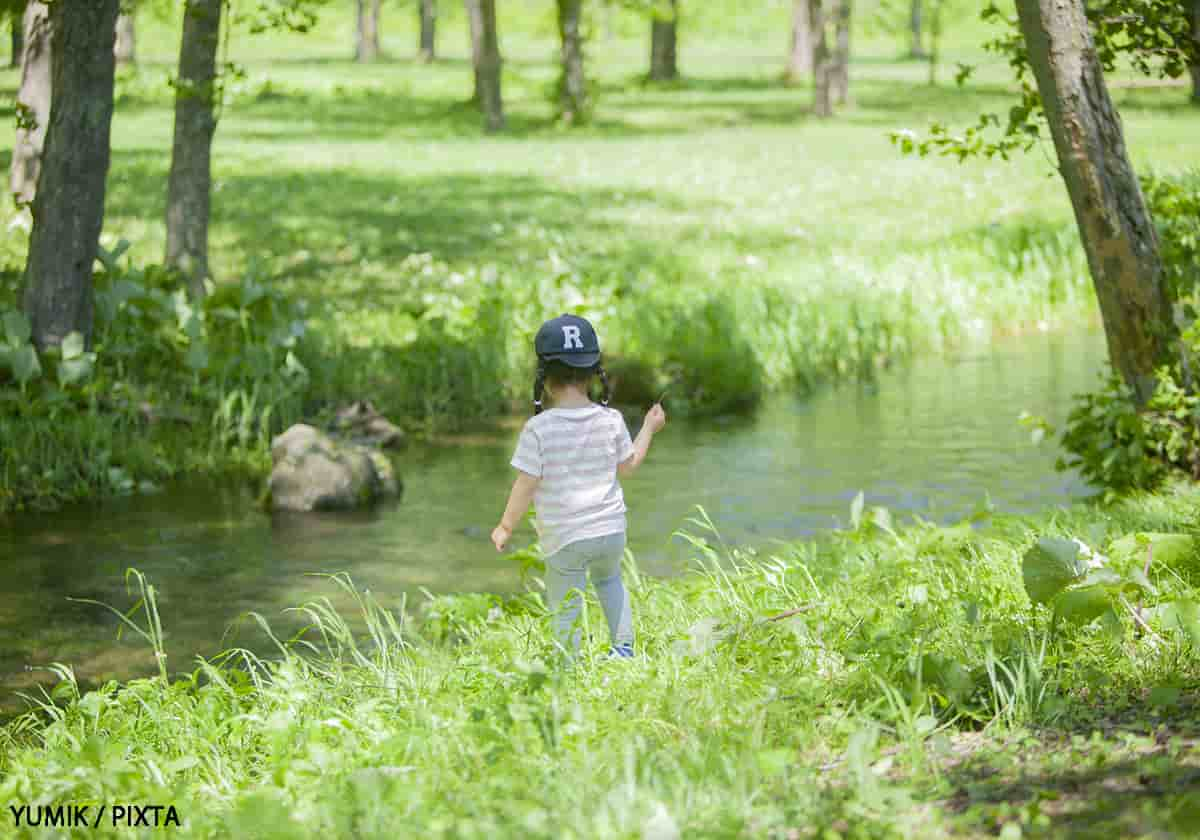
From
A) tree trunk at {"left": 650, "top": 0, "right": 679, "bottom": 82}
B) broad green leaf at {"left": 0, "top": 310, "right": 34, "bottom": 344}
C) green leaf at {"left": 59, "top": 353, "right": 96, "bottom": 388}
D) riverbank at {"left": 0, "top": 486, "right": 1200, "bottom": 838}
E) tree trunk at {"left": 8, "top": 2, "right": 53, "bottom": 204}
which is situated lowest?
riverbank at {"left": 0, "top": 486, "right": 1200, "bottom": 838}

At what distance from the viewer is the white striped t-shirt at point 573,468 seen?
488 cm

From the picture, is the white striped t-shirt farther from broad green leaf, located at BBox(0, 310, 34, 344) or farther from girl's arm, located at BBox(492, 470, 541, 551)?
broad green leaf, located at BBox(0, 310, 34, 344)

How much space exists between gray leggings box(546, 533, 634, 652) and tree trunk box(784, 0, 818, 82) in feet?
146

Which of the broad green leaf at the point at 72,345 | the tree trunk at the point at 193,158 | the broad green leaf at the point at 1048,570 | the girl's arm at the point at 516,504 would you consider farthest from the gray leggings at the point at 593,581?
the tree trunk at the point at 193,158

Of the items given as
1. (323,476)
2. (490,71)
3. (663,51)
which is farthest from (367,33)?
(323,476)

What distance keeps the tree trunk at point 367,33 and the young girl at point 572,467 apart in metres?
54.1

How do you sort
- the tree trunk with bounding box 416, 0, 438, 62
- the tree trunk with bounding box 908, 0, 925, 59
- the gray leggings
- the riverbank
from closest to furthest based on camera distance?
the riverbank → the gray leggings → the tree trunk with bounding box 416, 0, 438, 62 → the tree trunk with bounding box 908, 0, 925, 59

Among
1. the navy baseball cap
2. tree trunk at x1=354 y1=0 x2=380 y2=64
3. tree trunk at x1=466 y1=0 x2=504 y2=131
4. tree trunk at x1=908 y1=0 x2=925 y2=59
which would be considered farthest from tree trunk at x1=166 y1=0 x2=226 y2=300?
tree trunk at x1=908 y1=0 x2=925 y2=59

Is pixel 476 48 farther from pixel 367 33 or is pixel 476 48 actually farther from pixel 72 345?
pixel 72 345

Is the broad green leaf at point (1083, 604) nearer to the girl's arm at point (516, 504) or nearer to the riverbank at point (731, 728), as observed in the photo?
the riverbank at point (731, 728)

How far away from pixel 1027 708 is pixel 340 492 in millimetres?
5714

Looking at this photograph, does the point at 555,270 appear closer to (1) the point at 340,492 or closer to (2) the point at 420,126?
(1) the point at 340,492

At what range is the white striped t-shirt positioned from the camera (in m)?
4.88

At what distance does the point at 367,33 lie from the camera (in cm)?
6000
